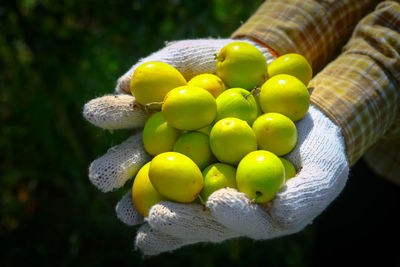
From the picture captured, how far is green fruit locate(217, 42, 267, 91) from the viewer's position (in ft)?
4.86

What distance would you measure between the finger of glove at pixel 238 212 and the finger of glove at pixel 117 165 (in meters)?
0.43

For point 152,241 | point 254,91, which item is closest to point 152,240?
point 152,241

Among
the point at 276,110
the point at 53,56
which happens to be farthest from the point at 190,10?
the point at 276,110

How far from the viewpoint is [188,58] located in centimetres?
162

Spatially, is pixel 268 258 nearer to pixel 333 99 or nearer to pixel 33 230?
pixel 333 99

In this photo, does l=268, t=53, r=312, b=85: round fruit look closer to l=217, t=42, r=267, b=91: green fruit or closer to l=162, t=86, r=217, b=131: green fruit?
l=217, t=42, r=267, b=91: green fruit

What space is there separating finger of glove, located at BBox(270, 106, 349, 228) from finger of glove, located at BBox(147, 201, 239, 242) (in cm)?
21

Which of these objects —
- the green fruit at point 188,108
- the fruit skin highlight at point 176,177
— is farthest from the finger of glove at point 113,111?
the fruit skin highlight at point 176,177

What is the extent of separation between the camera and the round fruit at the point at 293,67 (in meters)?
1.52

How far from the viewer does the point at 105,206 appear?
2719 mm

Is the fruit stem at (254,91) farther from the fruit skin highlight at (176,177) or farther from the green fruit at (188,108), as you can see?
the fruit skin highlight at (176,177)

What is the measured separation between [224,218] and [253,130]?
38 cm

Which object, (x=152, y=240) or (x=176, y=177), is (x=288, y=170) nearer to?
(x=176, y=177)

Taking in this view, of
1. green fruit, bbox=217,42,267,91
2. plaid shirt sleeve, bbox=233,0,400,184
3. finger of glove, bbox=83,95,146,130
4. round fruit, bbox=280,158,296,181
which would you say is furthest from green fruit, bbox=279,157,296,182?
finger of glove, bbox=83,95,146,130
